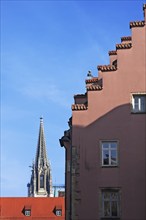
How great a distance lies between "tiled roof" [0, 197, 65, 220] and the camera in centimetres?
8850


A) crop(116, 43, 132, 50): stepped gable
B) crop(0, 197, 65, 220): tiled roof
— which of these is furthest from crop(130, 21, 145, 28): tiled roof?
crop(0, 197, 65, 220): tiled roof

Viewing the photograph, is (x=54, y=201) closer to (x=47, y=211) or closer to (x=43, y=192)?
(x=47, y=211)

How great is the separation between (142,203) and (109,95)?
237 inches

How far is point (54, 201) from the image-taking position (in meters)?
90.8

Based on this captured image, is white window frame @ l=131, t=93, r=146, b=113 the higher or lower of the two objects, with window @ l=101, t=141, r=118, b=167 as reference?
higher

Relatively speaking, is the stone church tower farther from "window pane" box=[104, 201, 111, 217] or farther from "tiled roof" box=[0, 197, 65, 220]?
"window pane" box=[104, 201, 111, 217]

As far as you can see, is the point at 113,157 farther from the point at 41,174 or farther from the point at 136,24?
the point at 41,174

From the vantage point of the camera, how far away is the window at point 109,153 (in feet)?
92.6

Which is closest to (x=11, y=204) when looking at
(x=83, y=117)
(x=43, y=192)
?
(x=43, y=192)

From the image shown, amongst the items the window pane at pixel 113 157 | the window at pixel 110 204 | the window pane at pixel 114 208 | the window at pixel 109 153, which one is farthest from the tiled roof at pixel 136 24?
the window pane at pixel 114 208

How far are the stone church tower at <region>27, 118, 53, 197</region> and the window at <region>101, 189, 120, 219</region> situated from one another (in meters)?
104

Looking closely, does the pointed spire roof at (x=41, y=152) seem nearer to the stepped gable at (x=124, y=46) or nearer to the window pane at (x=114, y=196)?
the stepped gable at (x=124, y=46)

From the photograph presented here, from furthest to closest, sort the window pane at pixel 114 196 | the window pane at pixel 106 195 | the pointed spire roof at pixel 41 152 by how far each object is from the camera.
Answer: the pointed spire roof at pixel 41 152 < the window pane at pixel 106 195 < the window pane at pixel 114 196

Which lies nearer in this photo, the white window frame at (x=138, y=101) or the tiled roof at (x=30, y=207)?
the white window frame at (x=138, y=101)
